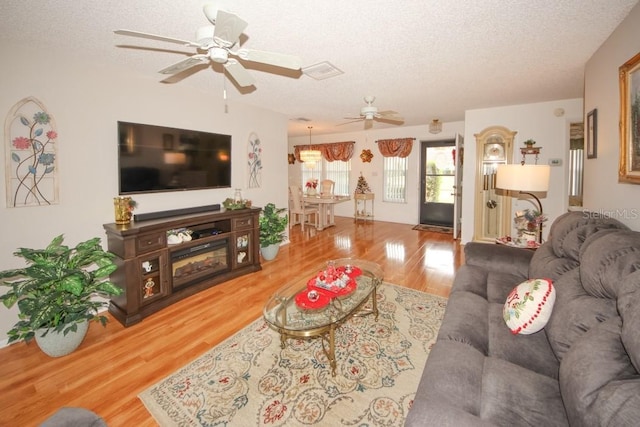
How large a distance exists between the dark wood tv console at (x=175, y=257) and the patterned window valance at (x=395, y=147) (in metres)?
4.58

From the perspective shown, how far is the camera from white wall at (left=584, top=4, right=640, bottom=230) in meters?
2.00

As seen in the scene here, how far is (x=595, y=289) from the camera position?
146 centimetres

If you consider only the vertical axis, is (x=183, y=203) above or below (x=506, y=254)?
above

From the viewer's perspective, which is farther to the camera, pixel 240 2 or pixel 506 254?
pixel 506 254

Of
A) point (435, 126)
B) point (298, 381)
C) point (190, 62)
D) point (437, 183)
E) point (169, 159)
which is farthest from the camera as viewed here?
point (437, 183)

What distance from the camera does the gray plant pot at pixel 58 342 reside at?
2191 millimetres

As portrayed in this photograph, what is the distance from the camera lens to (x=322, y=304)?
2.22 meters

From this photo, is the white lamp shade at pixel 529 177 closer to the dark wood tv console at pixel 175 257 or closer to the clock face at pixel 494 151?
the clock face at pixel 494 151

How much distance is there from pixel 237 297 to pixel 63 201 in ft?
6.23

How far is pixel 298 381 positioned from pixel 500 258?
204 centimetres

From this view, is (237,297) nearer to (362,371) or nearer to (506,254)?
(362,371)

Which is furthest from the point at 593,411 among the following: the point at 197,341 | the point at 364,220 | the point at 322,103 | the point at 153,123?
the point at 364,220

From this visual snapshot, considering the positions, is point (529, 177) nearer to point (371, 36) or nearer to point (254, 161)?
point (371, 36)

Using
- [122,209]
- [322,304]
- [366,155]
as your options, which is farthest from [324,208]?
[322,304]
